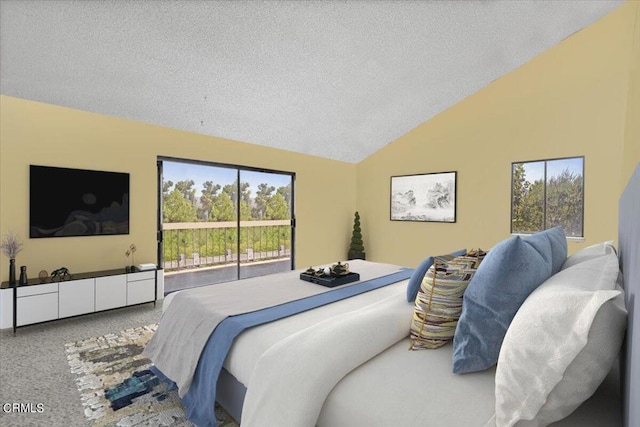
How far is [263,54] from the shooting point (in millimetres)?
3311

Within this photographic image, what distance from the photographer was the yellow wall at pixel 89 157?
3383 millimetres

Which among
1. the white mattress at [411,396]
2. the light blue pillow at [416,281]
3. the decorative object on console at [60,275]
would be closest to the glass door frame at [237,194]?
the decorative object on console at [60,275]

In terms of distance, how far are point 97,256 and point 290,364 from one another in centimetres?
366

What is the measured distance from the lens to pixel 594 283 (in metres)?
1.02

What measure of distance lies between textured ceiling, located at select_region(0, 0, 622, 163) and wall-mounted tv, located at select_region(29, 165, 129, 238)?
0.80 m

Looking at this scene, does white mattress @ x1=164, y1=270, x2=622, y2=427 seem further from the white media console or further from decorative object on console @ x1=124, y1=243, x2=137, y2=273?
decorative object on console @ x1=124, y1=243, x2=137, y2=273

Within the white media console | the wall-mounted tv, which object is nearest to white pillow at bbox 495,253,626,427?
the white media console

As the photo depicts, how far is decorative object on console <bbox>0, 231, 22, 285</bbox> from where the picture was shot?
3.20m

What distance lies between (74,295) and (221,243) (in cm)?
199

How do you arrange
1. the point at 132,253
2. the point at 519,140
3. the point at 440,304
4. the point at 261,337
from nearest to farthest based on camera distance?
the point at 440,304 → the point at 261,337 → the point at 132,253 → the point at 519,140

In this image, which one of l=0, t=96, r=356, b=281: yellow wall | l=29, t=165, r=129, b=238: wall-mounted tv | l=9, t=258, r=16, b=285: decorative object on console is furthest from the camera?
l=29, t=165, r=129, b=238: wall-mounted tv

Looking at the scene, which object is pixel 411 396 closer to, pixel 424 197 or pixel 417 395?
pixel 417 395

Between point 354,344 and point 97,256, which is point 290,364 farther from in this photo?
point 97,256

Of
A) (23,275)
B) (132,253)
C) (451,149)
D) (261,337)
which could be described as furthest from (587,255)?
(23,275)
